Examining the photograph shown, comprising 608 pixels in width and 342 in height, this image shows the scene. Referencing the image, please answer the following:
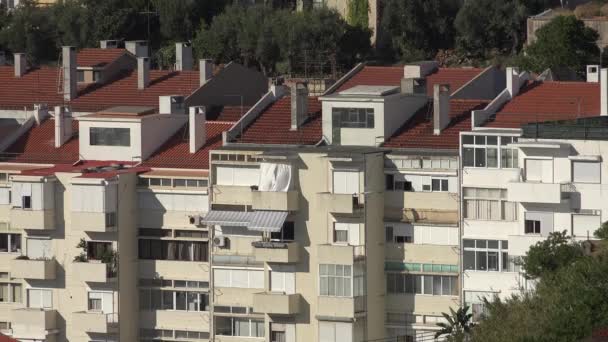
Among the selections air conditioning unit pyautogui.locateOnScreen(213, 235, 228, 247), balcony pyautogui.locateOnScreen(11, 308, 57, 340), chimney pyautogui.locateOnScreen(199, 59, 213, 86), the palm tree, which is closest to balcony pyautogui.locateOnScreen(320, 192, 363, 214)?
air conditioning unit pyautogui.locateOnScreen(213, 235, 228, 247)

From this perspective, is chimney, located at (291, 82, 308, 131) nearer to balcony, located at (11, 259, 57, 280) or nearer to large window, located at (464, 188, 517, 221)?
large window, located at (464, 188, 517, 221)

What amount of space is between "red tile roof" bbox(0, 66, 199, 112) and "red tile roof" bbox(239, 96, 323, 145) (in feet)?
24.0

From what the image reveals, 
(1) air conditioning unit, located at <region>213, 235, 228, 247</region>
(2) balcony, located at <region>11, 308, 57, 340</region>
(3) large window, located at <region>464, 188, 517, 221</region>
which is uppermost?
(3) large window, located at <region>464, 188, 517, 221</region>

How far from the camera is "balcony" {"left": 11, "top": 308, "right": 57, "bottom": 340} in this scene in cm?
7694

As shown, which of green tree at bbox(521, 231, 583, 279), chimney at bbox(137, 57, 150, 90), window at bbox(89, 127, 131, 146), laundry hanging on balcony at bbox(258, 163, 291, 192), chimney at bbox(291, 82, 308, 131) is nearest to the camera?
green tree at bbox(521, 231, 583, 279)

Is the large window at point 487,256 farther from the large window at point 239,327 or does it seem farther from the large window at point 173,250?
the large window at point 173,250

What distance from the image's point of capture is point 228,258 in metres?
75.5

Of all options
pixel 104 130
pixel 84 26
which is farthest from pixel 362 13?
pixel 104 130

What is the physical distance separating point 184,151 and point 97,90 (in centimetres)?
1070

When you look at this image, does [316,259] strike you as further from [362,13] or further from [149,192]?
[362,13]

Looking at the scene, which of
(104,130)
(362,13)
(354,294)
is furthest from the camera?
(362,13)

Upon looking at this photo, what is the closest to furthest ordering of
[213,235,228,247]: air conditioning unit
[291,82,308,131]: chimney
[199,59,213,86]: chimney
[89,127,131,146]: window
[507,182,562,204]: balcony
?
[507,182,562,204]: balcony
[213,235,228,247]: air conditioning unit
[291,82,308,131]: chimney
[89,127,131,146]: window
[199,59,213,86]: chimney

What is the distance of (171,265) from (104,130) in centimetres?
470

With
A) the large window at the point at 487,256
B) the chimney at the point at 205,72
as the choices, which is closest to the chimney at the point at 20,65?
the chimney at the point at 205,72
